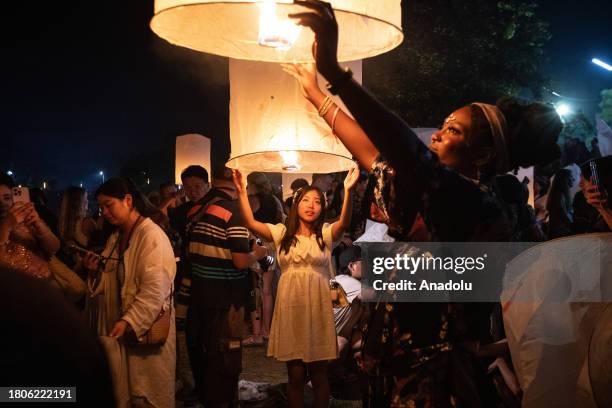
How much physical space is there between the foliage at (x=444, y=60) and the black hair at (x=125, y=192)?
53.5ft

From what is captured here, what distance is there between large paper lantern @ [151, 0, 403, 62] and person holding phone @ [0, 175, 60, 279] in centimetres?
328

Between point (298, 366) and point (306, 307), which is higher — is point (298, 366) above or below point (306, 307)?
below

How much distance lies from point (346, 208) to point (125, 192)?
2.01 m

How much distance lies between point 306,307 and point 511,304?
2.96 metres

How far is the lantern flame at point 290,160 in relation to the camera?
11.3ft

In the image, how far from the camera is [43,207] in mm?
8266

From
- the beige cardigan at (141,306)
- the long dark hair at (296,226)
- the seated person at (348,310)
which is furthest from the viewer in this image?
the seated person at (348,310)

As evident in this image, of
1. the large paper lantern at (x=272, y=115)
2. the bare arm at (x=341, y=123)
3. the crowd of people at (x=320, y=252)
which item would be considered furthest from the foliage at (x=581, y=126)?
the bare arm at (x=341, y=123)

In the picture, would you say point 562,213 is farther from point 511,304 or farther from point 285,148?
point 285,148

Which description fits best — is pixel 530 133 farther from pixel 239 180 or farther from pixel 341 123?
pixel 239 180

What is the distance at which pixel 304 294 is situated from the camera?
6277mm

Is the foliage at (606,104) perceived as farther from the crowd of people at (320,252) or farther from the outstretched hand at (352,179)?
the outstretched hand at (352,179)

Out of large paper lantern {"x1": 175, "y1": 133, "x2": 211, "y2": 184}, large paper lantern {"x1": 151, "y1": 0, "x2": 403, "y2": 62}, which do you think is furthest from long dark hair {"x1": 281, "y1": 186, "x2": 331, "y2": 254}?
large paper lantern {"x1": 175, "y1": 133, "x2": 211, "y2": 184}

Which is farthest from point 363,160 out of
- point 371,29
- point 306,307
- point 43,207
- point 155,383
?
point 43,207
